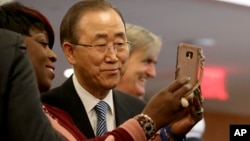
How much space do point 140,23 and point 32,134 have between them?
13.8 ft

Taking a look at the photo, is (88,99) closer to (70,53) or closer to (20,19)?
(70,53)

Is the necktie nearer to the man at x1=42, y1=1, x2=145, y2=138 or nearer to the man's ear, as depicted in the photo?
the man at x1=42, y1=1, x2=145, y2=138

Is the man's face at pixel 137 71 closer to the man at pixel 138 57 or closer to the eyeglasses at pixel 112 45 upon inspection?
the man at pixel 138 57

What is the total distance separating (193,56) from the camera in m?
1.19

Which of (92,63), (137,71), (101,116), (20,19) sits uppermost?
(20,19)

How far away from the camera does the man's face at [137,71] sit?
2150 millimetres

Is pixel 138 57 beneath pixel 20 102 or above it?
beneath

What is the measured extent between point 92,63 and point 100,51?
3 cm

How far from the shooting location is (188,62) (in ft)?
3.87

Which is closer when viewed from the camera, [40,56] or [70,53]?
[40,56]

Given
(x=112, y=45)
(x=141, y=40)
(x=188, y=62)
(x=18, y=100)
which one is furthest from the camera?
(x=141, y=40)

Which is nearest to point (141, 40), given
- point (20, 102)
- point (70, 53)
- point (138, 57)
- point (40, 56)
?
point (138, 57)

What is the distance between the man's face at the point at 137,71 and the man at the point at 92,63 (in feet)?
2.28

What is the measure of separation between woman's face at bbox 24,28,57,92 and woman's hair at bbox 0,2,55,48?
15 mm
